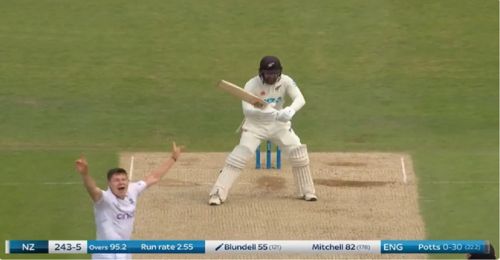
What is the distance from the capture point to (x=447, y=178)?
2297 centimetres

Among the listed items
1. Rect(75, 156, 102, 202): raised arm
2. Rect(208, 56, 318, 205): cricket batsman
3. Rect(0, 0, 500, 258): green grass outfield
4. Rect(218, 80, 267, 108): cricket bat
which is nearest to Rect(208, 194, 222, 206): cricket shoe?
Rect(208, 56, 318, 205): cricket batsman

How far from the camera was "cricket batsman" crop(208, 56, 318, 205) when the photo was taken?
21469 millimetres

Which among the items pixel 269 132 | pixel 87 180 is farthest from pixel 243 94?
pixel 87 180

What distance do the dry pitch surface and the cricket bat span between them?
4.70 ft

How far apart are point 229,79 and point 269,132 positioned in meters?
6.08

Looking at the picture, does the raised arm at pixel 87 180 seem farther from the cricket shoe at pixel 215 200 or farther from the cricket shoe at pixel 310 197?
the cricket shoe at pixel 310 197

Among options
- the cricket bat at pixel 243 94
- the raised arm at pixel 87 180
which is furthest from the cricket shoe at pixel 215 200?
the raised arm at pixel 87 180

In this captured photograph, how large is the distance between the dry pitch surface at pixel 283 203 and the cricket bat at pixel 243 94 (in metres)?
→ 1.43

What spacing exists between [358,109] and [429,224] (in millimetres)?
5764

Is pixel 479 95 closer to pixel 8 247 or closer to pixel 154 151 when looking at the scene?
pixel 154 151

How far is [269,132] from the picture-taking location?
21.6 metres

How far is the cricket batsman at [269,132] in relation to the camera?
21.5 meters

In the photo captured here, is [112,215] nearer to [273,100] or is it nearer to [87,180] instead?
[87,180]

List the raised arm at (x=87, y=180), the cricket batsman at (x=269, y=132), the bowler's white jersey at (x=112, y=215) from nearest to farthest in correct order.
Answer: the raised arm at (x=87, y=180) → the bowler's white jersey at (x=112, y=215) → the cricket batsman at (x=269, y=132)
